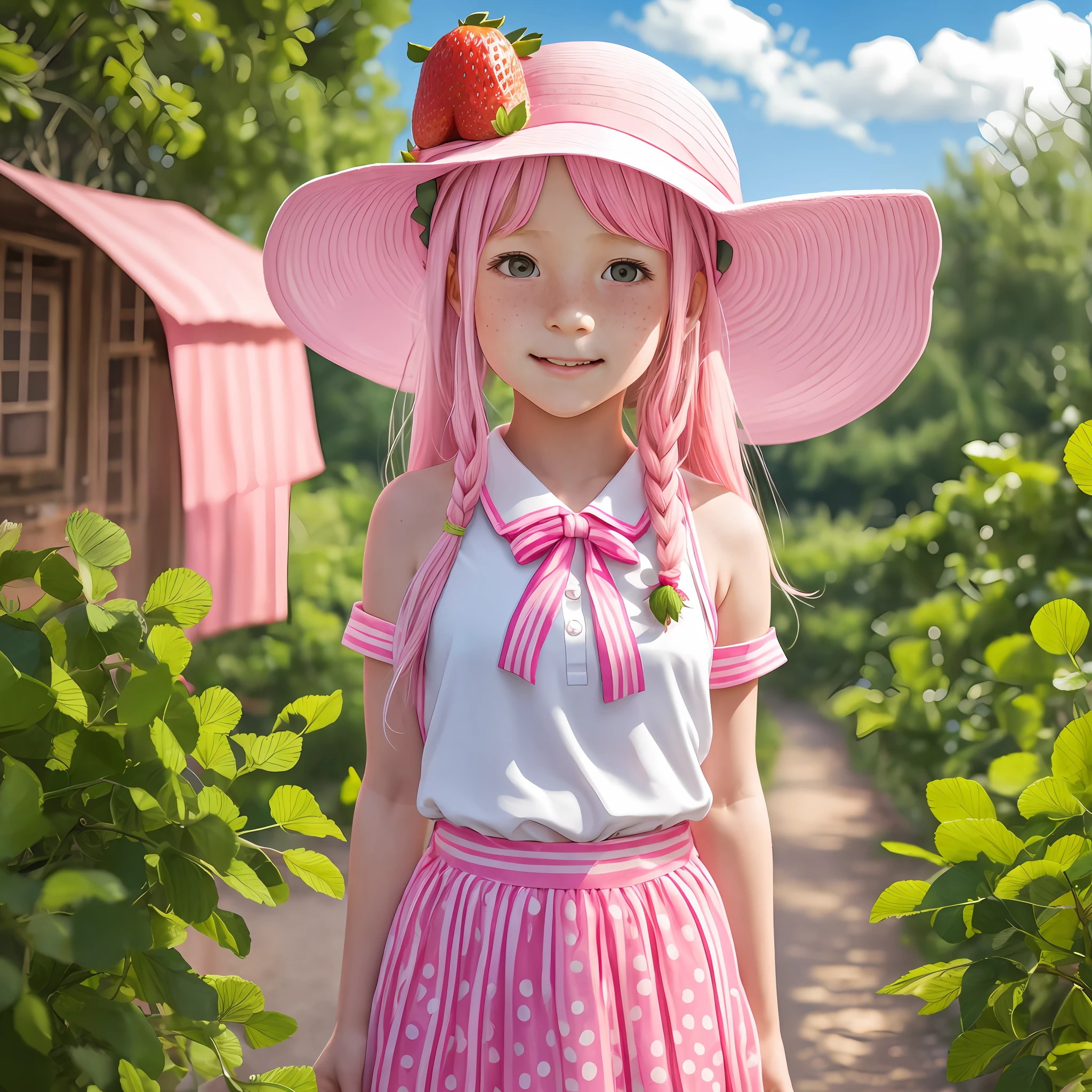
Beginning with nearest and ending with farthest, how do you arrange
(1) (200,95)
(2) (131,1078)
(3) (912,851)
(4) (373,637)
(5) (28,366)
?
(2) (131,1078) < (3) (912,851) < (4) (373,637) < (5) (28,366) < (1) (200,95)

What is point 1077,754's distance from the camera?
903 millimetres

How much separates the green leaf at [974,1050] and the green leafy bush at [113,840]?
1.80ft

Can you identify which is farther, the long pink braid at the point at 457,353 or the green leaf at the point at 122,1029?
the long pink braid at the point at 457,353

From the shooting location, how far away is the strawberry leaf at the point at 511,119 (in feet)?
3.45

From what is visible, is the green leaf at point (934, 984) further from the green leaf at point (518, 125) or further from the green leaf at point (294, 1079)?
the green leaf at point (294, 1079)

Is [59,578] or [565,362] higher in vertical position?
[565,362]

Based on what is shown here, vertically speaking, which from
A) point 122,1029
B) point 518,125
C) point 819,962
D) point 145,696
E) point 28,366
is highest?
point 28,366

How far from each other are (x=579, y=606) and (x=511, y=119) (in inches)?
19.8

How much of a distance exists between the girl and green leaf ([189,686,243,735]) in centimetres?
26

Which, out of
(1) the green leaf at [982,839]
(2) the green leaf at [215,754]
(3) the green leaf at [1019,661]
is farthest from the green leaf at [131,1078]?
(3) the green leaf at [1019,661]

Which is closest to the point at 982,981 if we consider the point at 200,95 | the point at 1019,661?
the point at 1019,661

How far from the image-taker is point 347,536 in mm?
4258

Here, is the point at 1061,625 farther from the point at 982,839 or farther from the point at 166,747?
the point at 166,747

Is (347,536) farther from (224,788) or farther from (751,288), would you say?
(224,788)
